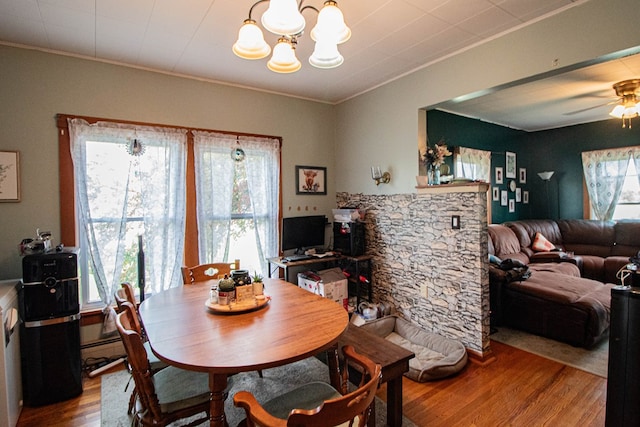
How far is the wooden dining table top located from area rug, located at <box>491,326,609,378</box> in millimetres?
2353

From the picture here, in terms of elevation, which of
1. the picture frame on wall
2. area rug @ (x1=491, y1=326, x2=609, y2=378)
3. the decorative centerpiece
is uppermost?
the picture frame on wall

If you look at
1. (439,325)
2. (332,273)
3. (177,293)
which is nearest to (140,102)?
(177,293)

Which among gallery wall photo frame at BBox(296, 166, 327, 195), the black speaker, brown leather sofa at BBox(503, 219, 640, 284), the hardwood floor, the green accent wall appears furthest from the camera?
the green accent wall

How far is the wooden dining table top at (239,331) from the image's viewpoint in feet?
4.21

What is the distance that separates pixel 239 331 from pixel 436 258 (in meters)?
2.15

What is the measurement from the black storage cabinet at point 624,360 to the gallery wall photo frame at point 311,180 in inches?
118

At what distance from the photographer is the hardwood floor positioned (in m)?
2.06

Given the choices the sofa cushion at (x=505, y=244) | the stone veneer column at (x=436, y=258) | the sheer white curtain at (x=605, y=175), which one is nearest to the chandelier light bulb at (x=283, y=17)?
the stone veneer column at (x=436, y=258)

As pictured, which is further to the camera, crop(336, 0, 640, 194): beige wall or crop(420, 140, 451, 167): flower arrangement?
crop(420, 140, 451, 167): flower arrangement

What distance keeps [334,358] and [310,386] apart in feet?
0.63

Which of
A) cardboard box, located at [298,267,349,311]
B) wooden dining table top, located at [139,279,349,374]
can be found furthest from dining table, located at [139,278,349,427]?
cardboard box, located at [298,267,349,311]

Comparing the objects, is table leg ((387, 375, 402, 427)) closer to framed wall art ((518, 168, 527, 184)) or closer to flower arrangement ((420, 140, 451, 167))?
flower arrangement ((420, 140, 451, 167))

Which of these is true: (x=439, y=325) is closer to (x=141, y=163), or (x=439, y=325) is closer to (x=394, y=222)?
(x=394, y=222)

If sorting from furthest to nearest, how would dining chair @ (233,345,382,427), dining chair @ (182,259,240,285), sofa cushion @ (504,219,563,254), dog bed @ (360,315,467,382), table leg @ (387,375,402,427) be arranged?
sofa cushion @ (504,219,563,254) < dining chair @ (182,259,240,285) < dog bed @ (360,315,467,382) < table leg @ (387,375,402,427) < dining chair @ (233,345,382,427)
